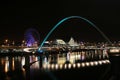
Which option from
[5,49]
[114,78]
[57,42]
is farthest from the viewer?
[57,42]

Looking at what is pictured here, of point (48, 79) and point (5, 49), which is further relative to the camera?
point (5, 49)

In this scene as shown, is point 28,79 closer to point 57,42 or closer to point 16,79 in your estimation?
point 16,79

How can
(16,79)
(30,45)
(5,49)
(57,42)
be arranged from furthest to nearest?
(57,42), (30,45), (5,49), (16,79)

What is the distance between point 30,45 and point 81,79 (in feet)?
391

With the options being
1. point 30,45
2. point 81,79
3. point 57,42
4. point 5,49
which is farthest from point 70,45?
point 81,79

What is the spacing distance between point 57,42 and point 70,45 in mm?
9540

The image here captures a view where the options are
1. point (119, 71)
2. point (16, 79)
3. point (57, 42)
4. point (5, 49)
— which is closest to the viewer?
point (119, 71)

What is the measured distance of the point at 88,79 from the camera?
2439 centimetres

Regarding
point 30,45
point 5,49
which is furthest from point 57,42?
point 5,49

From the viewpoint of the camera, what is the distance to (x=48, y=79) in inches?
956

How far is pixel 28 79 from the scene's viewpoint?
23.8 metres

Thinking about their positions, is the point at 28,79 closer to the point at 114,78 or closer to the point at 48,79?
the point at 48,79

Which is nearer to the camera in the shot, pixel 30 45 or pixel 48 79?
pixel 48 79

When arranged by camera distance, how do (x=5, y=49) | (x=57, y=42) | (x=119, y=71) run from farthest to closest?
(x=57, y=42) < (x=5, y=49) < (x=119, y=71)
